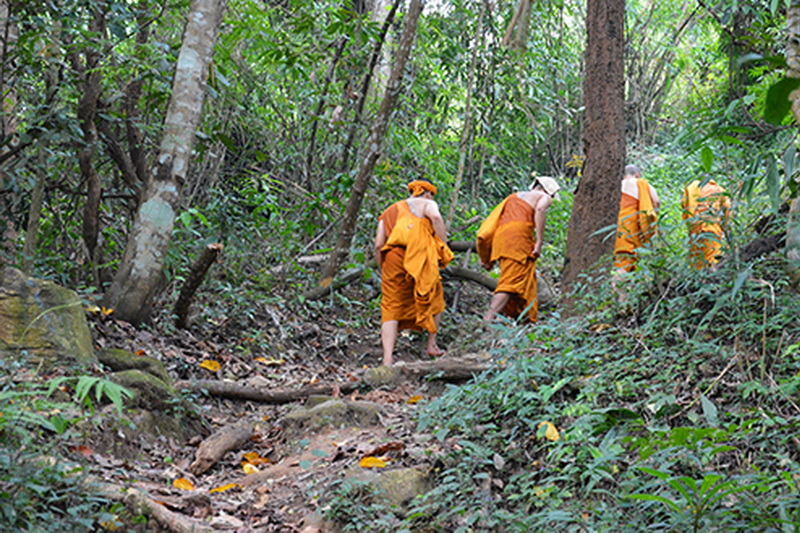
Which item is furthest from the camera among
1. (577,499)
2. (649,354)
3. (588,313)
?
(588,313)

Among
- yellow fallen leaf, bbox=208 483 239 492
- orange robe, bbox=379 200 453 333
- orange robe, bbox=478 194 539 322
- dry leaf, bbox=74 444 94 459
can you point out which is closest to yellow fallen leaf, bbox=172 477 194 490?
yellow fallen leaf, bbox=208 483 239 492

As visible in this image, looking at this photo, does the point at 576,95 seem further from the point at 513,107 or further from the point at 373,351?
the point at 373,351

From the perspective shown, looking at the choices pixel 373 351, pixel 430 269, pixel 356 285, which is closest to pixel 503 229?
pixel 430 269

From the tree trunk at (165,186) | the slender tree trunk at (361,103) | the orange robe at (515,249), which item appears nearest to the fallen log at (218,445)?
the tree trunk at (165,186)

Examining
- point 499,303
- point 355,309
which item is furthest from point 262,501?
point 355,309

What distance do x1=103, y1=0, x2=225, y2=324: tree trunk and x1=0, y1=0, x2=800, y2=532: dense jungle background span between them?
18mm

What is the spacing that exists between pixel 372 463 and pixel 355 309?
5.21 meters

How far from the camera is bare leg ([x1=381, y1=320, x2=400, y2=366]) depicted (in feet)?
21.7

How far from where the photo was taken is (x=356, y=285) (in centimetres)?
925

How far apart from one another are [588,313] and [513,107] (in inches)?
250

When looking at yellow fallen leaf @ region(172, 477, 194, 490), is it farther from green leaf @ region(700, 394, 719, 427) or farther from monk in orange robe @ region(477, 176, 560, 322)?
monk in orange robe @ region(477, 176, 560, 322)

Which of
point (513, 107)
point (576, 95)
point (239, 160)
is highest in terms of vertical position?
point (576, 95)

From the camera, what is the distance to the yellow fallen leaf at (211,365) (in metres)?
5.79

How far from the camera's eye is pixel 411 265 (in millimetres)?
6707
